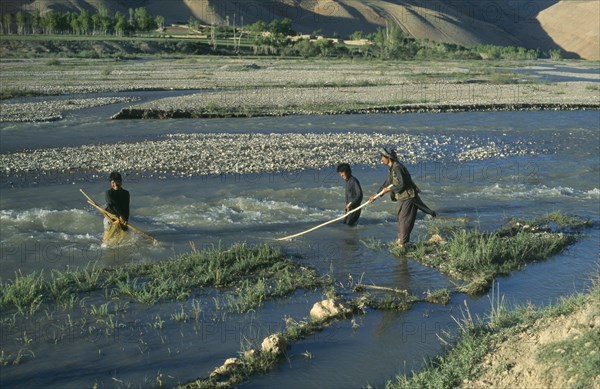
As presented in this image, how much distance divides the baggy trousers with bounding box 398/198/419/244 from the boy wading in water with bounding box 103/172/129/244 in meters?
3.82

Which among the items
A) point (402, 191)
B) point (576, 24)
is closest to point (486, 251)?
point (402, 191)

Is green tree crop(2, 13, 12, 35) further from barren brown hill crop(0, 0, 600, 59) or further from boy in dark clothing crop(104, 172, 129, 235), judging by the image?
boy in dark clothing crop(104, 172, 129, 235)

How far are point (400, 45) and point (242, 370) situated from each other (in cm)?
7682

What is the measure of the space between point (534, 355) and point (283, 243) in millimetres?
5530

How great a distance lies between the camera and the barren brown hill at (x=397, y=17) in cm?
11644

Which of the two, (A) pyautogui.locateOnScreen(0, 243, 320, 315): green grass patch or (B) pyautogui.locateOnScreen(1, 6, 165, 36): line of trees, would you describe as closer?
(A) pyautogui.locateOnScreen(0, 243, 320, 315): green grass patch

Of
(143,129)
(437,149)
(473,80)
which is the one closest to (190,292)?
(437,149)

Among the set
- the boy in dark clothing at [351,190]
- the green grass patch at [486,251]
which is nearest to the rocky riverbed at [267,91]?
the boy in dark clothing at [351,190]

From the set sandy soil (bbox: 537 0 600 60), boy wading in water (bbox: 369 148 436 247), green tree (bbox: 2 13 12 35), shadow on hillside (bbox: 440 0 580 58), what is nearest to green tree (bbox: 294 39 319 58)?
green tree (bbox: 2 13 12 35)

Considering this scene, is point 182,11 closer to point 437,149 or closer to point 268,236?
point 437,149

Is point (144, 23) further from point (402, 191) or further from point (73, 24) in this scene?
point (402, 191)

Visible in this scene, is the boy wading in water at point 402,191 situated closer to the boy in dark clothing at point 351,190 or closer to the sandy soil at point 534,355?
the boy in dark clothing at point 351,190

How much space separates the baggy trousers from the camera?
9609 mm

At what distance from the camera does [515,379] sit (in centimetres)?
520
